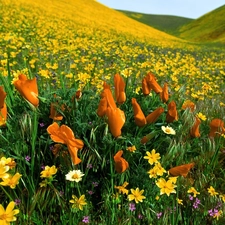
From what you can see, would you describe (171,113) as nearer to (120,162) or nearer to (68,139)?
(120,162)

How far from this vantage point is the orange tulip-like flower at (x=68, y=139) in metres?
1.75

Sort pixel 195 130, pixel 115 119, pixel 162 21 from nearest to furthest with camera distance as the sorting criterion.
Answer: pixel 115 119
pixel 195 130
pixel 162 21

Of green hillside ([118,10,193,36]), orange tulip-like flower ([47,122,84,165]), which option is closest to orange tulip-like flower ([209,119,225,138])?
orange tulip-like flower ([47,122,84,165])

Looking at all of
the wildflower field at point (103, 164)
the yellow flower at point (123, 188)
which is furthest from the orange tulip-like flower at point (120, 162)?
the yellow flower at point (123, 188)

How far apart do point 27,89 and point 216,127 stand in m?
1.37

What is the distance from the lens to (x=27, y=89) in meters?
2.02

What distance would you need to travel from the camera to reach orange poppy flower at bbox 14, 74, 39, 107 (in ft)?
6.53

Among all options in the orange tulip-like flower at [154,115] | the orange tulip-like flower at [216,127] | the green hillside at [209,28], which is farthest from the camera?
the green hillside at [209,28]

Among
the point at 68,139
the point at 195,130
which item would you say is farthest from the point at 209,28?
the point at 68,139

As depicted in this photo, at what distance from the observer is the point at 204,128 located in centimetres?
271

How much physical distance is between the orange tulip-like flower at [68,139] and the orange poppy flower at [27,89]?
0.37m

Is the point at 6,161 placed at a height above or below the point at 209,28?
below

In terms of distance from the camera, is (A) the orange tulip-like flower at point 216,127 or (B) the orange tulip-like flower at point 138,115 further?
(A) the orange tulip-like flower at point 216,127

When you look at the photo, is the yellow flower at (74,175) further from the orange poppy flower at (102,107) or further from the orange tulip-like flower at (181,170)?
the orange tulip-like flower at (181,170)
